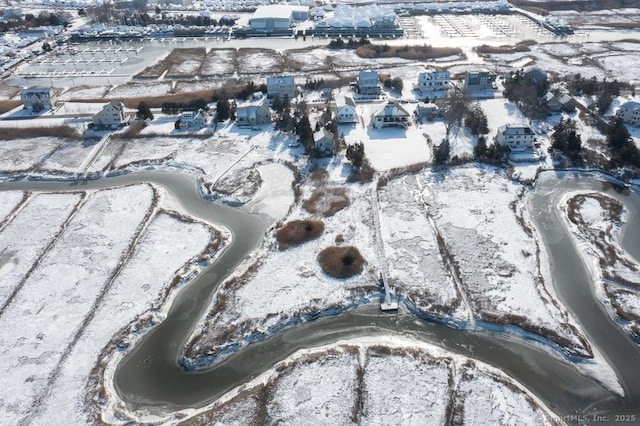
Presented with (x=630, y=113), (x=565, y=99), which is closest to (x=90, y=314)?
(x=565, y=99)

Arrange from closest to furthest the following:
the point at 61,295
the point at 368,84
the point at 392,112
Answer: the point at 61,295 < the point at 392,112 < the point at 368,84

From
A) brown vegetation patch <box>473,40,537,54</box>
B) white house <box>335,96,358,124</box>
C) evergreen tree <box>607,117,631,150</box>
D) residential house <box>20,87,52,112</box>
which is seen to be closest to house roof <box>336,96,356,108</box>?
white house <box>335,96,358,124</box>

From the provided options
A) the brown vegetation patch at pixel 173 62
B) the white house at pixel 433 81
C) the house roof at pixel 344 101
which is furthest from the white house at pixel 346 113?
the brown vegetation patch at pixel 173 62

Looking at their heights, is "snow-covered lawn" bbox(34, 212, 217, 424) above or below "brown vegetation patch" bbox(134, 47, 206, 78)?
below

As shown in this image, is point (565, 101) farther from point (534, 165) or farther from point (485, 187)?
point (485, 187)

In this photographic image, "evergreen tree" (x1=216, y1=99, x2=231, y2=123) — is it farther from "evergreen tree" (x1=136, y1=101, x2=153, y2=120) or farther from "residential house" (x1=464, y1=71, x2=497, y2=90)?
"residential house" (x1=464, y1=71, x2=497, y2=90)

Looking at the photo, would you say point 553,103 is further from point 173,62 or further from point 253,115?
point 173,62
